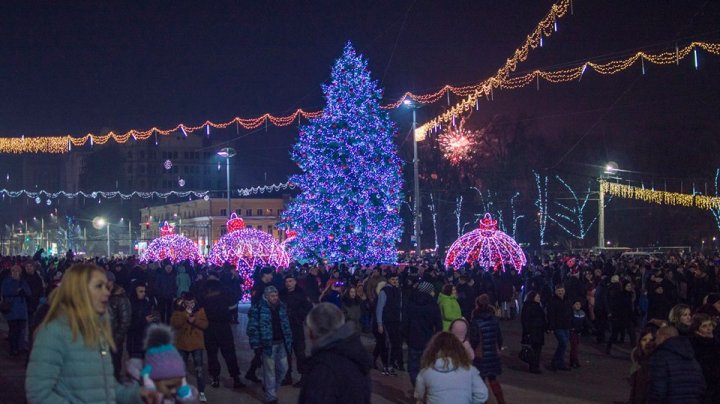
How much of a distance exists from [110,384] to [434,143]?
57.4 metres

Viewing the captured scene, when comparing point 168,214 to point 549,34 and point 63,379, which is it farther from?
point 63,379

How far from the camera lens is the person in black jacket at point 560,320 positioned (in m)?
14.9

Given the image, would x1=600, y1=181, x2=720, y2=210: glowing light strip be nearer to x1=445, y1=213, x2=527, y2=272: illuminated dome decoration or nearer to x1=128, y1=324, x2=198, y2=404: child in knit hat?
x1=445, y1=213, x2=527, y2=272: illuminated dome decoration

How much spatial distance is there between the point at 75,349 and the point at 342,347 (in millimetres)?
1638

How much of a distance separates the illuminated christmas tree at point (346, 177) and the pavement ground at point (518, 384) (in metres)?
18.8

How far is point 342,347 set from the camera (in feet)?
16.8

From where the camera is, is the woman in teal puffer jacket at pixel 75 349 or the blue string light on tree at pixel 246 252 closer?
the woman in teal puffer jacket at pixel 75 349

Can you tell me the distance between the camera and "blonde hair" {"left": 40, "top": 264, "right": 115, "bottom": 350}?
4215mm

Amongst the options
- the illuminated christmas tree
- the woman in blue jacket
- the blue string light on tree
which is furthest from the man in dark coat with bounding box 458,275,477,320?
the illuminated christmas tree

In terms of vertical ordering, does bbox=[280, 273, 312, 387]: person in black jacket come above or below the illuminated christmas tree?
below

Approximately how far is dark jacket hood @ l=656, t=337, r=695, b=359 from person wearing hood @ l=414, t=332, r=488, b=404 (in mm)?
1764

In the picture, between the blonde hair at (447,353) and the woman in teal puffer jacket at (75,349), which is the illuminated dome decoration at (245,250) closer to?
the blonde hair at (447,353)

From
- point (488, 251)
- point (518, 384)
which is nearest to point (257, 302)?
point (518, 384)

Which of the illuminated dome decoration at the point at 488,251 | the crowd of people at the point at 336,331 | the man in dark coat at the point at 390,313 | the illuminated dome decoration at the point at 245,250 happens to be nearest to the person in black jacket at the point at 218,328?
the crowd of people at the point at 336,331
